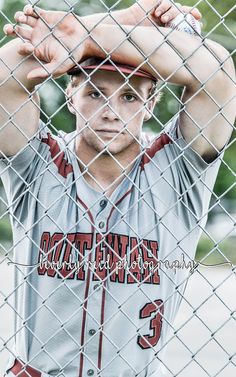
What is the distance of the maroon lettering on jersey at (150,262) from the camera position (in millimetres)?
2980

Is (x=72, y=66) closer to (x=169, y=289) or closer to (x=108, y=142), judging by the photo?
(x=108, y=142)

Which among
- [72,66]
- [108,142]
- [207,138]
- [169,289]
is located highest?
[72,66]

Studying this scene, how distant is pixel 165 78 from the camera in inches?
112

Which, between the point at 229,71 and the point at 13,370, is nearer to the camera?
the point at 229,71

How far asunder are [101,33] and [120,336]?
893mm

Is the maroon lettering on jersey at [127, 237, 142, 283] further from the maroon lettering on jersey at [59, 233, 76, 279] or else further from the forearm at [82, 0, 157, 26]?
the forearm at [82, 0, 157, 26]

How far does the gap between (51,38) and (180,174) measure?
583 mm

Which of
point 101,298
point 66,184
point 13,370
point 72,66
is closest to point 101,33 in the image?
point 72,66

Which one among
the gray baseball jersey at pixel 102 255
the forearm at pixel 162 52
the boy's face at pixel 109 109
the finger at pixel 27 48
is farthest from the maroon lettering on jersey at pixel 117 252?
the finger at pixel 27 48

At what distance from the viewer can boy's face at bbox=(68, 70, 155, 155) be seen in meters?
2.89

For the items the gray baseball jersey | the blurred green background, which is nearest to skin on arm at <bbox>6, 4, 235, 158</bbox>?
the gray baseball jersey

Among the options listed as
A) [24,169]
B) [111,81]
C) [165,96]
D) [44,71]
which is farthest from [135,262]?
[165,96]

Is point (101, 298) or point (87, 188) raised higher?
point (87, 188)

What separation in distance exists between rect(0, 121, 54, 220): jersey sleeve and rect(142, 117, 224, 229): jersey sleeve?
1.01 feet
